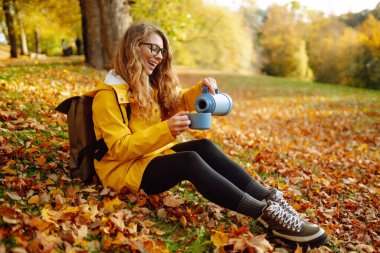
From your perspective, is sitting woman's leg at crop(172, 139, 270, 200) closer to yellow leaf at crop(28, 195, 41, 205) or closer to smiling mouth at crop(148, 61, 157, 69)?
smiling mouth at crop(148, 61, 157, 69)

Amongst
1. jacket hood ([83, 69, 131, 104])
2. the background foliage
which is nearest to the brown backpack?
jacket hood ([83, 69, 131, 104])

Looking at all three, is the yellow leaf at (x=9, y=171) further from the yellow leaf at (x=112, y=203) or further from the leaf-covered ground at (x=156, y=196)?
the yellow leaf at (x=112, y=203)

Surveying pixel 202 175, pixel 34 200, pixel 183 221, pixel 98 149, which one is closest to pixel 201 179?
pixel 202 175

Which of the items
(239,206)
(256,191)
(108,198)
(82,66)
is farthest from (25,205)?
(82,66)

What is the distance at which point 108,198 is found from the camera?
2.87 meters

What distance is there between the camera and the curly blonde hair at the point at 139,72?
9.43ft

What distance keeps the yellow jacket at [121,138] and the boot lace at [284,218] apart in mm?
902

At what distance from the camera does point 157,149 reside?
9.11 ft

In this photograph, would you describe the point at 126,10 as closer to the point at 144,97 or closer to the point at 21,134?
the point at 21,134

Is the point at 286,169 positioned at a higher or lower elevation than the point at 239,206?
lower

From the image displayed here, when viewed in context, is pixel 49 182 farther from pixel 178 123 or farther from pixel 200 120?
pixel 200 120

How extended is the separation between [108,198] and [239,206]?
1055mm

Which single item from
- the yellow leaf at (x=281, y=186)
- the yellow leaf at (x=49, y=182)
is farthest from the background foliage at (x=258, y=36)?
the yellow leaf at (x=49, y=182)

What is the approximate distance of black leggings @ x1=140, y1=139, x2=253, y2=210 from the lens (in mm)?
2602
